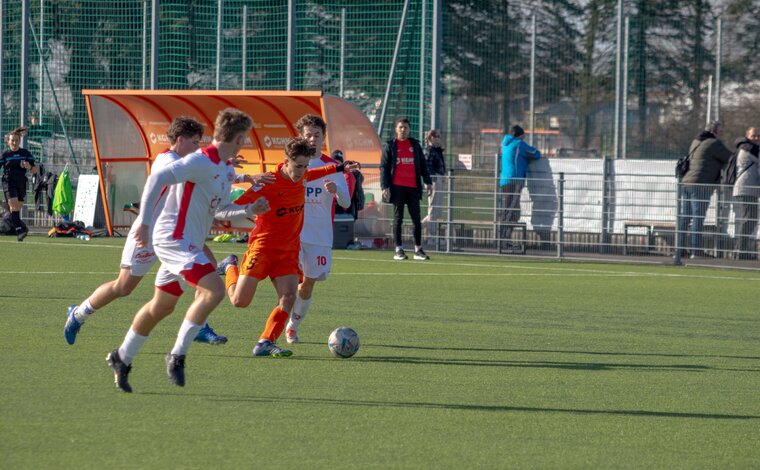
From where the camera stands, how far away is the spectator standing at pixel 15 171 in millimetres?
21719

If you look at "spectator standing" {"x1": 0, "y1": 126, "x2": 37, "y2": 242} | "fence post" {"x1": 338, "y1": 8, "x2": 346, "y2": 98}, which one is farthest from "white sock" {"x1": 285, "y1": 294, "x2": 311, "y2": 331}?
"fence post" {"x1": 338, "y1": 8, "x2": 346, "y2": 98}

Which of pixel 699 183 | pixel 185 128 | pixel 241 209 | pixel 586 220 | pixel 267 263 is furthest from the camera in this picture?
pixel 586 220

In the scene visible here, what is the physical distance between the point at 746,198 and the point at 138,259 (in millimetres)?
12736

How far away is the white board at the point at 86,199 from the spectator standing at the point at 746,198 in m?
11.4

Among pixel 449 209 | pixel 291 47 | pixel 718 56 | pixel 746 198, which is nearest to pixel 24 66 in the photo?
pixel 291 47

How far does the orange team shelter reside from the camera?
21.5m

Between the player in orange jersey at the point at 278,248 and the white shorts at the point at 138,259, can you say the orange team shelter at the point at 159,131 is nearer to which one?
the player in orange jersey at the point at 278,248

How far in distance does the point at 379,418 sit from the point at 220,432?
0.94 meters

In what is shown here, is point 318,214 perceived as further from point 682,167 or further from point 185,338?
point 682,167

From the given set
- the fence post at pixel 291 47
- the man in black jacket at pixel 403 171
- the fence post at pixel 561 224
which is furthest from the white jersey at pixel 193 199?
the fence post at pixel 291 47

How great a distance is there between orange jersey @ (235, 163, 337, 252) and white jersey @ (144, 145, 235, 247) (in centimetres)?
125

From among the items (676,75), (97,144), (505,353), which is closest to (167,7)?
(97,144)

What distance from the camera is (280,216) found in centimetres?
923

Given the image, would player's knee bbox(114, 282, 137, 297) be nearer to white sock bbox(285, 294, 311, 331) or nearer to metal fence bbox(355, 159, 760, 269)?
white sock bbox(285, 294, 311, 331)
